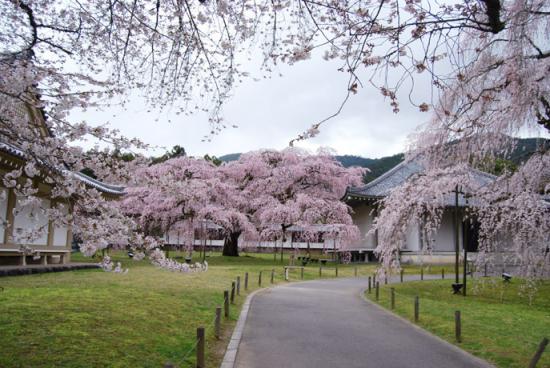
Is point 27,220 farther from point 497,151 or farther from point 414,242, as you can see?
point 414,242

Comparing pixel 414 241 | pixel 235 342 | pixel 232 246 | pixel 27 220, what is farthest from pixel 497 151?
pixel 232 246

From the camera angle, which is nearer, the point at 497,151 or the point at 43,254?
the point at 497,151

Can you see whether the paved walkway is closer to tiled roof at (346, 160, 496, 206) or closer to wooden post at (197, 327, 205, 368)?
wooden post at (197, 327, 205, 368)

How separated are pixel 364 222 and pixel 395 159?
33.9 m

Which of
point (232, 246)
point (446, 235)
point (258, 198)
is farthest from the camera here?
point (232, 246)

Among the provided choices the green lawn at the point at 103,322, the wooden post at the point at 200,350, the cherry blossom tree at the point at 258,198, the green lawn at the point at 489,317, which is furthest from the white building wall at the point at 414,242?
the wooden post at the point at 200,350

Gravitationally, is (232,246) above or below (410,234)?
below

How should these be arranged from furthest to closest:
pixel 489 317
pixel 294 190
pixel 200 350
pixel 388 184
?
pixel 388 184 < pixel 294 190 < pixel 489 317 < pixel 200 350

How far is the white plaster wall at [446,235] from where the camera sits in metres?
31.3

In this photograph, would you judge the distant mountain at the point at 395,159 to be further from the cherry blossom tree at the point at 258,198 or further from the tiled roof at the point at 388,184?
the cherry blossom tree at the point at 258,198

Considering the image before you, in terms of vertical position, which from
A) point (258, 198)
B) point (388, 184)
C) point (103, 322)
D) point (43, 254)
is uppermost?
point (388, 184)

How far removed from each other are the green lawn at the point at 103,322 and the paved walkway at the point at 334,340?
2.22 ft

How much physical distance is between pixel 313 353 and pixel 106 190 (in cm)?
1788

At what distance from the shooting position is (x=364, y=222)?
109 ft
